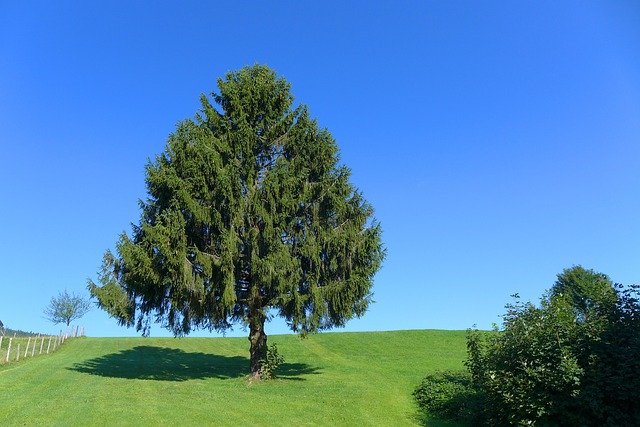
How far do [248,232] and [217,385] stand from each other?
7031mm

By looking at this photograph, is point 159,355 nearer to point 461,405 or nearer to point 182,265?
point 182,265

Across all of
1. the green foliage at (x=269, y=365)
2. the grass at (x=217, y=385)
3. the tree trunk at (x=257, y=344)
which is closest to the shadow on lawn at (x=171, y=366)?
the grass at (x=217, y=385)

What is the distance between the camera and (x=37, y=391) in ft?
73.9

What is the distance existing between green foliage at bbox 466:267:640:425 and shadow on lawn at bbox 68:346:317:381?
1293 centimetres

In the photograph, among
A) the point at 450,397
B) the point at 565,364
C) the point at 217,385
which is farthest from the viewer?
the point at 217,385

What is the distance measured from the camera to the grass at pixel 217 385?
18078mm

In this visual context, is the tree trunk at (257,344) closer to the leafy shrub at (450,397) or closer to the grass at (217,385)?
the grass at (217,385)

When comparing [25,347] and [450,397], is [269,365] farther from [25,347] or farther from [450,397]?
[25,347]

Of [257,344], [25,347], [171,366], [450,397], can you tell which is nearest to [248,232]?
[257,344]

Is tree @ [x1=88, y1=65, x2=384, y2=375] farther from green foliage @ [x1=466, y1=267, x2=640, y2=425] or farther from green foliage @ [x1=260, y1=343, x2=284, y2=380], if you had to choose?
green foliage @ [x1=466, y1=267, x2=640, y2=425]

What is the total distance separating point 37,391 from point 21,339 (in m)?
29.8

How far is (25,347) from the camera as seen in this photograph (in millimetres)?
45969

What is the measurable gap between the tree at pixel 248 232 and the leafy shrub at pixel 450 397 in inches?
196

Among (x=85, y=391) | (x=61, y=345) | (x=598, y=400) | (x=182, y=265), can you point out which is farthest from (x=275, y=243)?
(x=61, y=345)
